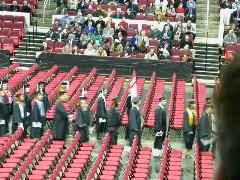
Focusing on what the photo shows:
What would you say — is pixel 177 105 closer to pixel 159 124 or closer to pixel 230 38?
pixel 159 124

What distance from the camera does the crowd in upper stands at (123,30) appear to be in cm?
2291

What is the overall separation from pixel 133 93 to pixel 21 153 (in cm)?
455

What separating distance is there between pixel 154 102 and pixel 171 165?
5.40m

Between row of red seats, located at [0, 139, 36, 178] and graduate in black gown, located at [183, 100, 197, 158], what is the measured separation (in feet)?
11.1

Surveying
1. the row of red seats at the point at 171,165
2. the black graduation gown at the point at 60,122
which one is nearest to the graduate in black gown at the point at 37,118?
the black graduation gown at the point at 60,122

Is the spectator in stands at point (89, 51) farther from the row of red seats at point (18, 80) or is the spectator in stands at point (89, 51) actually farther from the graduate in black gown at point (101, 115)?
the graduate in black gown at point (101, 115)

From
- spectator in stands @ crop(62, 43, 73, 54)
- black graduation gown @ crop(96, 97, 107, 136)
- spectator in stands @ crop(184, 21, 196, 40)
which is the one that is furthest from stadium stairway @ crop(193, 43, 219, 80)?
black graduation gown @ crop(96, 97, 107, 136)

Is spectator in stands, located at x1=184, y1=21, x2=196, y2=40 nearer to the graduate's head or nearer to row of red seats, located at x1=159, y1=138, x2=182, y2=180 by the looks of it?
row of red seats, located at x1=159, y1=138, x2=182, y2=180

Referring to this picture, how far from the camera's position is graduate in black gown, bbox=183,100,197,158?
575 inches

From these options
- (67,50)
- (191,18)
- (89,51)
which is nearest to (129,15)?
(191,18)

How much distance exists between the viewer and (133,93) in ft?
55.3

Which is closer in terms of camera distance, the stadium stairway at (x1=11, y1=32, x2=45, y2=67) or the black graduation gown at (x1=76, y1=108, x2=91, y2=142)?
the black graduation gown at (x1=76, y1=108, x2=91, y2=142)

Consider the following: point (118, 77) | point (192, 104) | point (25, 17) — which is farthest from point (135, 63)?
point (192, 104)

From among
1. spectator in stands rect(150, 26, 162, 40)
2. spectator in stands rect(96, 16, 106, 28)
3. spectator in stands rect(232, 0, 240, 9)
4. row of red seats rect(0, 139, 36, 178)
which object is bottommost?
row of red seats rect(0, 139, 36, 178)
